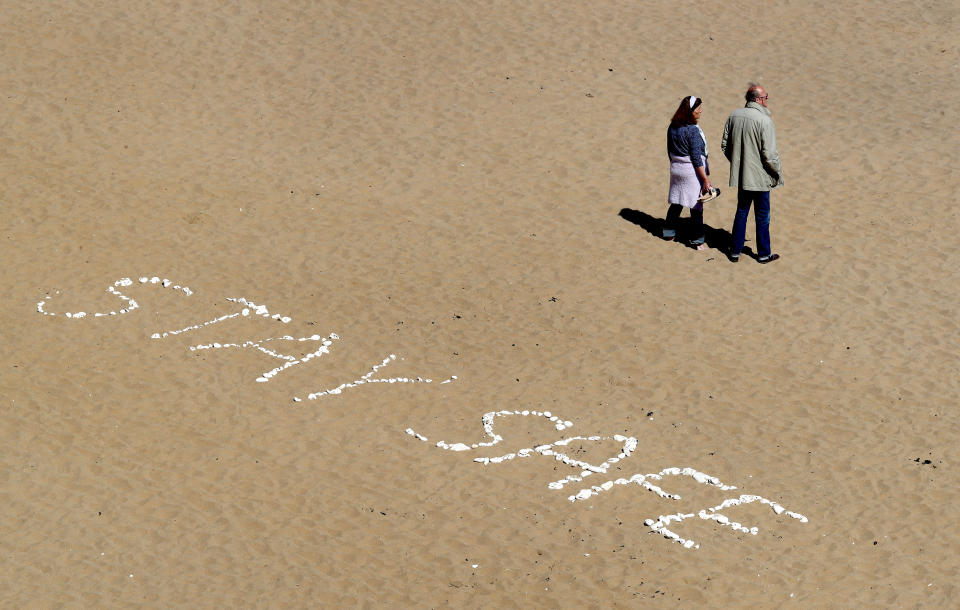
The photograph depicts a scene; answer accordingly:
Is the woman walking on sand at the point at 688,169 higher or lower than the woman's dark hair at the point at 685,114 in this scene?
lower

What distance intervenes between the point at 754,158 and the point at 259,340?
540 cm

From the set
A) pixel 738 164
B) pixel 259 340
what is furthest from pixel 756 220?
pixel 259 340

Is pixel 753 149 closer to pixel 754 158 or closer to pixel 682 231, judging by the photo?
pixel 754 158

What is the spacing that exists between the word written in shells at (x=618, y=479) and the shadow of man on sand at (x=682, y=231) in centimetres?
397

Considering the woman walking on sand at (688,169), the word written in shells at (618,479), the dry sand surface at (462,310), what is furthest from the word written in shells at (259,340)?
the woman walking on sand at (688,169)

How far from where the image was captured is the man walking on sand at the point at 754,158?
12.0 metres

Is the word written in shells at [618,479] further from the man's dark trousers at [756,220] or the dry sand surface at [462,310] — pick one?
the man's dark trousers at [756,220]

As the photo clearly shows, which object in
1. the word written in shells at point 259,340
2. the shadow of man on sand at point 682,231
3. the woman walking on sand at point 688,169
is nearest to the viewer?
the word written in shells at point 259,340

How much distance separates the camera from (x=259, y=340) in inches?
428

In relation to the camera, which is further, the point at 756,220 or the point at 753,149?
the point at 756,220

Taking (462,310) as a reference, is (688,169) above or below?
above

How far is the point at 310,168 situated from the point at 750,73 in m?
6.93

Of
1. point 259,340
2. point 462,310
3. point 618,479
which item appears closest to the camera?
point 618,479

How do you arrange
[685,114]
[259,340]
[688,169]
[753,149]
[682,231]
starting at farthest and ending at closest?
[682,231]
[688,169]
[685,114]
[753,149]
[259,340]
